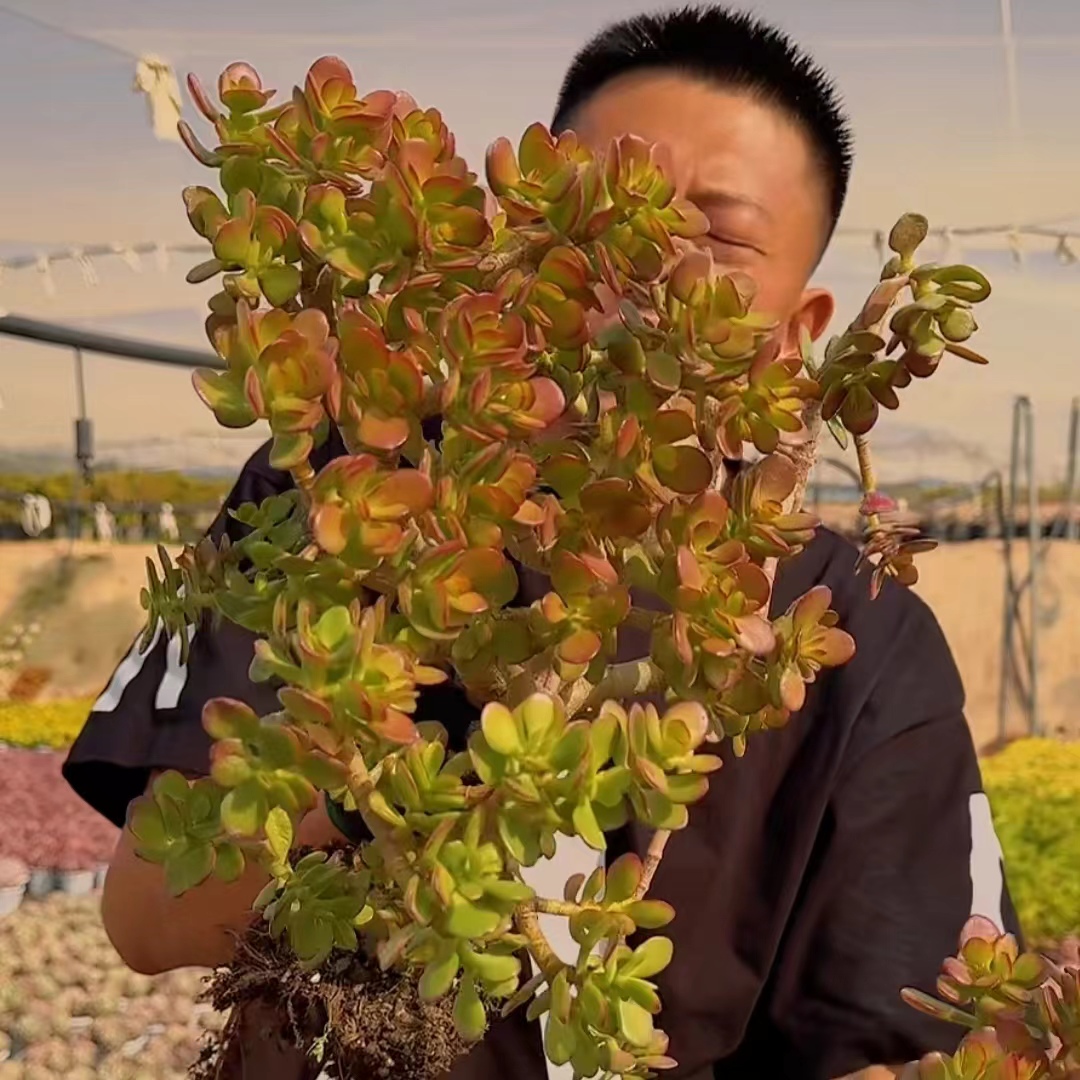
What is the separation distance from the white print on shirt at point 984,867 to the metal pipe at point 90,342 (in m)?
2.66

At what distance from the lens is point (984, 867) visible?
3.39ft

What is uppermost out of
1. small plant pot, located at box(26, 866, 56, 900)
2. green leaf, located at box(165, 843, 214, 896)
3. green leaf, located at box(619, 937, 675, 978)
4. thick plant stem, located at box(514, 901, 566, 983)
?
green leaf, located at box(165, 843, 214, 896)

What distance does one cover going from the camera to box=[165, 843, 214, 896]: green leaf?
43 centimetres

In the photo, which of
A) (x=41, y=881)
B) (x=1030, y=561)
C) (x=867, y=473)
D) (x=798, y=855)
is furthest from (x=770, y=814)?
(x=1030, y=561)

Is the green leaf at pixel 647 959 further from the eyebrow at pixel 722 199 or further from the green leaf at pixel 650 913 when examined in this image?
the eyebrow at pixel 722 199

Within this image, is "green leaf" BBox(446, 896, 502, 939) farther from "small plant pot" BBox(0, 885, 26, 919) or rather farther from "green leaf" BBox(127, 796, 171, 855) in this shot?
"small plant pot" BBox(0, 885, 26, 919)

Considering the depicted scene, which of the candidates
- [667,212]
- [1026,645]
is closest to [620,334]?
[667,212]

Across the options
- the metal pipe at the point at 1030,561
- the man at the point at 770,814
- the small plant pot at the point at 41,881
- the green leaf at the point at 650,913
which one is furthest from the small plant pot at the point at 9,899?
the metal pipe at the point at 1030,561

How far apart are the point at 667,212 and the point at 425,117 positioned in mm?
96

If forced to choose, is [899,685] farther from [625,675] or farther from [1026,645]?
[1026,645]

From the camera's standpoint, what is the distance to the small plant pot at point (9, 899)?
4.19 meters

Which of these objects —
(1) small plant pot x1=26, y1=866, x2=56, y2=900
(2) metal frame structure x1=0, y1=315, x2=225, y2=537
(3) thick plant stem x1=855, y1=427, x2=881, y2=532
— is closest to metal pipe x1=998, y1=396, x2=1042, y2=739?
(2) metal frame structure x1=0, y1=315, x2=225, y2=537

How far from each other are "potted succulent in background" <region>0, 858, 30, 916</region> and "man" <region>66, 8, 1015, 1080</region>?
3.52 meters

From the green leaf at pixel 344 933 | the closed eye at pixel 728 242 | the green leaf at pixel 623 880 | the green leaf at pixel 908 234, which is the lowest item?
the green leaf at pixel 344 933
